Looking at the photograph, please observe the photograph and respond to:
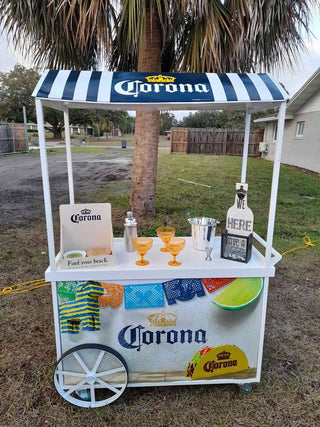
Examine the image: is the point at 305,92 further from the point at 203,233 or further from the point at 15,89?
the point at 15,89

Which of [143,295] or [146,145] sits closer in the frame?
[143,295]

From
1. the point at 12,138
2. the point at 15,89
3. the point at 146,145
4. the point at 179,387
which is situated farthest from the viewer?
the point at 15,89

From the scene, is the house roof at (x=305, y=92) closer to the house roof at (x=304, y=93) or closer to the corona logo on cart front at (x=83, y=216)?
the house roof at (x=304, y=93)

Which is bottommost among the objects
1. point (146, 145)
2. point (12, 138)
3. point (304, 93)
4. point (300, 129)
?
point (146, 145)

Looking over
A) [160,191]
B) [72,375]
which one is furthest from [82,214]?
[160,191]

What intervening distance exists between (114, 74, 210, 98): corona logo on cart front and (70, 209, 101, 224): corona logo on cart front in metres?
0.77

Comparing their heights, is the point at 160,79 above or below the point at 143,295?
above

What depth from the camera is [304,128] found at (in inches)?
484

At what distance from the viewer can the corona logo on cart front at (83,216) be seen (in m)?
1.90

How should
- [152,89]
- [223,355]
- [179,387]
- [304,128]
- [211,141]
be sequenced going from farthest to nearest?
[211,141]
[304,128]
[179,387]
[223,355]
[152,89]

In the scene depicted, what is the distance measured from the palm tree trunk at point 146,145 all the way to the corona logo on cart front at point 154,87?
2646mm

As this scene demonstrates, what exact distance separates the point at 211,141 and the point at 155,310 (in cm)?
1786

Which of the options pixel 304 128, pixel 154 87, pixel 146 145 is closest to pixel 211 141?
pixel 304 128

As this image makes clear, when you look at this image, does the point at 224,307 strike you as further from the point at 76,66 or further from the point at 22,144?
the point at 22,144
